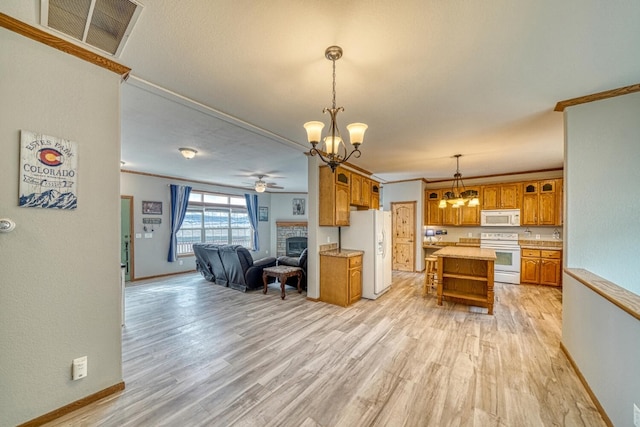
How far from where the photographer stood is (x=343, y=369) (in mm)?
2441

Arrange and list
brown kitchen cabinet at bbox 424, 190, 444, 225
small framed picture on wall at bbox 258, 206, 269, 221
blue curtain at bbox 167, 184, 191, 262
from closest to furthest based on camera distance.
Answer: blue curtain at bbox 167, 184, 191, 262 → brown kitchen cabinet at bbox 424, 190, 444, 225 → small framed picture on wall at bbox 258, 206, 269, 221

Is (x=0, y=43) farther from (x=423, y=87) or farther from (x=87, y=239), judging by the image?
(x=423, y=87)

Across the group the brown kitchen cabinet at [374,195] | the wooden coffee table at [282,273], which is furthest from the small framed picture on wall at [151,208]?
the brown kitchen cabinet at [374,195]

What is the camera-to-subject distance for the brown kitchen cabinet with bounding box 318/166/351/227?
14.5ft

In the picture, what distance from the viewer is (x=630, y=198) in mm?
2385

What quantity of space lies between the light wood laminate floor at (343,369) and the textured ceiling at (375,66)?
8.90 feet

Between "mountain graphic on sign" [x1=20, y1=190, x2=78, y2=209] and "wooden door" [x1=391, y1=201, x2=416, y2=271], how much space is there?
22.5ft

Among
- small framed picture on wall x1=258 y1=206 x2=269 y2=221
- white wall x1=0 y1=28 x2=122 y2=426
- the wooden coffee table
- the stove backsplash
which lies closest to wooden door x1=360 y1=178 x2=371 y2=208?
the wooden coffee table

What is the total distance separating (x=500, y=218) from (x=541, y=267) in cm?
135

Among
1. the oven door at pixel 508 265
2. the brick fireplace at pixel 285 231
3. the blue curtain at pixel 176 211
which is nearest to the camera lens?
the oven door at pixel 508 265

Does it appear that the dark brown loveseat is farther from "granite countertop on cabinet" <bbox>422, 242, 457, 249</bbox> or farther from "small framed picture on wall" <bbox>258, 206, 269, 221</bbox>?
"granite countertop on cabinet" <bbox>422, 242, 457, 249</bbox>

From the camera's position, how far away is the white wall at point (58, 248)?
1.58 m

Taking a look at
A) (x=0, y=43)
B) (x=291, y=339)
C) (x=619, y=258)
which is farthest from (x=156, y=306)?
(x=619, y=258)

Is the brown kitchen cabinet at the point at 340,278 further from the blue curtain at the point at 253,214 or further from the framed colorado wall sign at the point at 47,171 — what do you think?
the blue curtain at the point at 253,214
